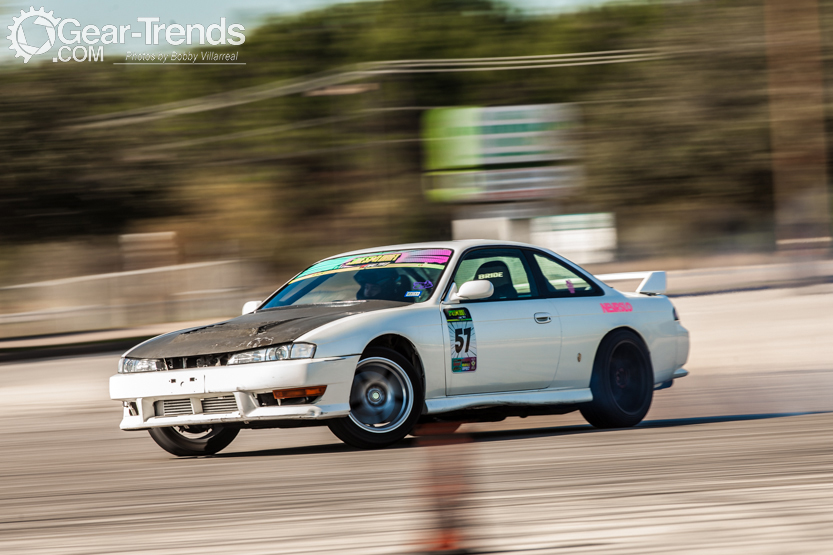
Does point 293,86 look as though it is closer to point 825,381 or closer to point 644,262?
point 644,262

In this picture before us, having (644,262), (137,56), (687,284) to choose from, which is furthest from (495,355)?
(644,262)

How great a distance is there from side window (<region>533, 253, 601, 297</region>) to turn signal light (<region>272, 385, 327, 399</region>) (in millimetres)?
2294

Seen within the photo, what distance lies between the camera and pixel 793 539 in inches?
185

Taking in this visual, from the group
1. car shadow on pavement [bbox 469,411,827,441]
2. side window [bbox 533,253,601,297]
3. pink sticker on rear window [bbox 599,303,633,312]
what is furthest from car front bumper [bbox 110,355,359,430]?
pink sticker on rear window [bbox 599,303,633,312]

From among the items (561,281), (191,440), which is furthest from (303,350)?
(561,281)

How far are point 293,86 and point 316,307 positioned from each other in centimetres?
4560

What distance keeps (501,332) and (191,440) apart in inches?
90.7

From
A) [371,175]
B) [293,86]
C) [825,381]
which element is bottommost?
[825,381]

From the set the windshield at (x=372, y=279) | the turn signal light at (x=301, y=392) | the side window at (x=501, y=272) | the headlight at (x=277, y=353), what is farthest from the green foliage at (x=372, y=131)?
the turn signal light at (x=301, y=392)

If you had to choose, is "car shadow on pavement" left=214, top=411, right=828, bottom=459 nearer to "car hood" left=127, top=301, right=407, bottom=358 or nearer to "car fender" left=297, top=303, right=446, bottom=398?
"car fender" left=297, top=303, right=446, bottom=398

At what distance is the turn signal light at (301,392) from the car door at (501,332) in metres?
1.04

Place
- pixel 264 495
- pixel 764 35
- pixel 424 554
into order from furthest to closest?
pixel 764 35, pixel 264 495, pixel 424 554

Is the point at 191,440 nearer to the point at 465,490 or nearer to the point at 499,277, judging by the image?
the point at 499,277

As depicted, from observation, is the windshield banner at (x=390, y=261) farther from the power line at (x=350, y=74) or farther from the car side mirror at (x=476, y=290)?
the power line at (x=350, y=74)
